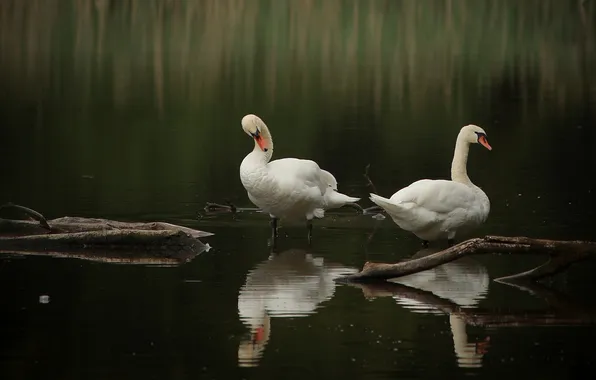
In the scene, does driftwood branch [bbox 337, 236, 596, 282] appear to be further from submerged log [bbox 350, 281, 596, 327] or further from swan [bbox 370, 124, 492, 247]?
swan [bbox 370, 124, 492, 247]

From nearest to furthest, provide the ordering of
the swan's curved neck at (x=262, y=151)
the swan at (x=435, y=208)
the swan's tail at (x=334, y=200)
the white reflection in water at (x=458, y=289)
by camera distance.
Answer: the white reflection in water at (x=458, y=289) → the swan at (x=435, y=208) → the swan's curved neck at (x=262, y=151) → the swan's tail at (x=334, y=200)

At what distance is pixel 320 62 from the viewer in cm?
3847

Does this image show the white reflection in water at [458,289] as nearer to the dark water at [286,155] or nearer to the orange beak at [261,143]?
the dark water at [286,155]

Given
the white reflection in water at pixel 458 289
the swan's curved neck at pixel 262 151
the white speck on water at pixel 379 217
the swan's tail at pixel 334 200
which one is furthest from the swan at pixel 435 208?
the white speck on water at pixel 379 217

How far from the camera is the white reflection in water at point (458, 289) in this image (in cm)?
1086

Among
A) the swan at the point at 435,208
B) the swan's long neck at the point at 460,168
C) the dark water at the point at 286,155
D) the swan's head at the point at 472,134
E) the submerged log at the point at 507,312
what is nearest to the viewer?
the dark water at the point at 286,155

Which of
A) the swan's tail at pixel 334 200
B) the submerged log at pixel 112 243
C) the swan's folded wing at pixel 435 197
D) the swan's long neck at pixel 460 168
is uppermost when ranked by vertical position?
the swan's long neck at pixel 460 168

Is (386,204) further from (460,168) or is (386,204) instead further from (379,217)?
(379,217)

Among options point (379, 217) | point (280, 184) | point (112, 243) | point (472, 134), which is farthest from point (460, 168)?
point (112, 243)

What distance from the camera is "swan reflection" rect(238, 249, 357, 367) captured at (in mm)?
11219

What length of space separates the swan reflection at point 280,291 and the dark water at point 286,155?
0.04 metres

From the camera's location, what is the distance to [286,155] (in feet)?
76.6

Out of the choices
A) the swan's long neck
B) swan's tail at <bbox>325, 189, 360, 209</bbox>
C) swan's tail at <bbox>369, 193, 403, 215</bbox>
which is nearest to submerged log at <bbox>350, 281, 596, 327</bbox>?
swan's tail at <bbox>369, 193, 403, 215</bbox>

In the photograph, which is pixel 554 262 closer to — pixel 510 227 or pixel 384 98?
pixel 510 227
